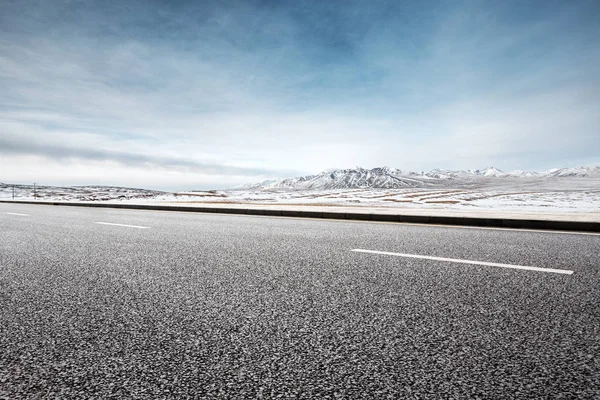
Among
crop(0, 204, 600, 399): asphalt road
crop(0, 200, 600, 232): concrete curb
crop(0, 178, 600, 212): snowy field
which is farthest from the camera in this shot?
crop(0, 178, 600, 212): snowy field

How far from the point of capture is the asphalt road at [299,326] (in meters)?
2.02

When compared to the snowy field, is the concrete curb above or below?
below

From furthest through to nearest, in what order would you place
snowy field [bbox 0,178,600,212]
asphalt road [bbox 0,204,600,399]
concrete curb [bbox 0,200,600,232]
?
snowy field [bbox 0,178,600,212] < concrete curb [bbox 0,200,600,232] < asphalt road [bbox 0,204,600,399]

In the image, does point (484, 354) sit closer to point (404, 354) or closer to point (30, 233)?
point (404, 354)

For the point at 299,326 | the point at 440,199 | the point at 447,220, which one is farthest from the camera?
the point at 440,199

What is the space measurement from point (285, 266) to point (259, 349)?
242 cm

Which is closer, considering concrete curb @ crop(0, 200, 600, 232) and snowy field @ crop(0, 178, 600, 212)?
concrete curb @ crop(0, 200, 600, 232)

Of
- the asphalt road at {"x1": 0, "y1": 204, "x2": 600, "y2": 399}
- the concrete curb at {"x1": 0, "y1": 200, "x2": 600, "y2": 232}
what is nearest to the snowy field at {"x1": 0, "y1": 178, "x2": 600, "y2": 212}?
the concrete curb at {"x1": 0, "y1": 200, "x2": 600, "y2": 232}

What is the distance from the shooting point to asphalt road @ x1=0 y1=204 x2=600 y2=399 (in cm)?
202

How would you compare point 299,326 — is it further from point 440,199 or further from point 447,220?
point 440,199

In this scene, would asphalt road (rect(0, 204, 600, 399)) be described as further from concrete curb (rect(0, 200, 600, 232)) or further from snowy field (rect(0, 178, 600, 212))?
snowy field (rect(0, 178, 600, 212))

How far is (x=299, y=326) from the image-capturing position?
280 cm

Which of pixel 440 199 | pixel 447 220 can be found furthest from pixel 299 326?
pixel 440 199

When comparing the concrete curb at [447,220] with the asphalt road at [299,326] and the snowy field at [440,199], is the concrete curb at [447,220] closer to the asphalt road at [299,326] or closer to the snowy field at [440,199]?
the asphalt road at [299,326]
